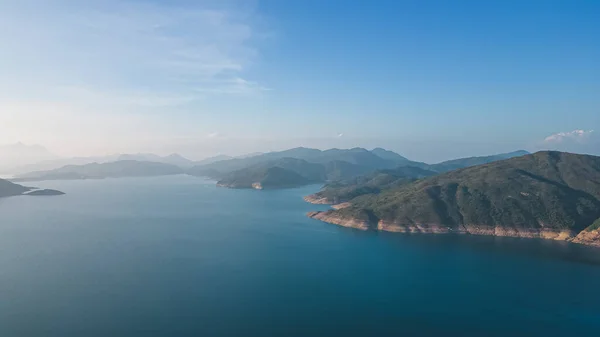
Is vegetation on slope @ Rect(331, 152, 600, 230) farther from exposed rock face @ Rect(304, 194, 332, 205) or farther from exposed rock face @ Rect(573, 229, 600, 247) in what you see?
exposed rock face @ Rect(304, 194, 332, 205)

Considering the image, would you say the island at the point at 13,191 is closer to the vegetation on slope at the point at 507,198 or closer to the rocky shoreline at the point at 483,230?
the rocky shoreline at the point at 483,230

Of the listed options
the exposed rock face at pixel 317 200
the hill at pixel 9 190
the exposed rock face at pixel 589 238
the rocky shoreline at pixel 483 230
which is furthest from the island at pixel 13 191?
the exposed rock face at pixel 589 238

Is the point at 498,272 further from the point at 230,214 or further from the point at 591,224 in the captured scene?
the point at 230,214

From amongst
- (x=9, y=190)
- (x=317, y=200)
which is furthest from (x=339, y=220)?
(x=9, y=190)

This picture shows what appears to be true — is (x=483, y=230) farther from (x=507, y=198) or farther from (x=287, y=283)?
(x=287, y=283)

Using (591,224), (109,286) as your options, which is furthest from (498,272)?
(109,286)

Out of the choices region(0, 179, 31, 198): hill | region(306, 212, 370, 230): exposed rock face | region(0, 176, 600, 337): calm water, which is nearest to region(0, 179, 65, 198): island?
region(0, 179, 31, 198): hill
